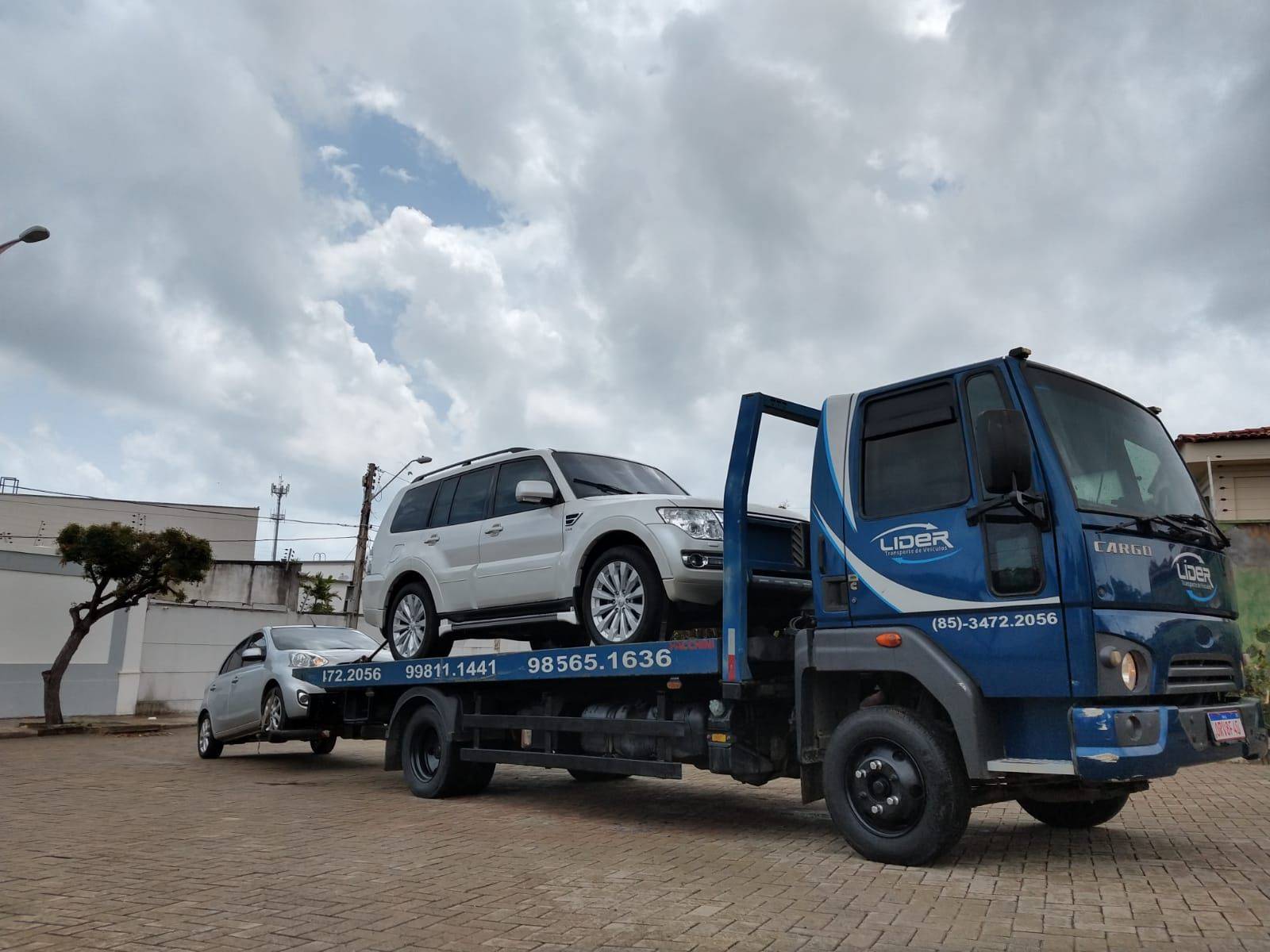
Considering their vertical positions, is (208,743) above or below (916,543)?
below

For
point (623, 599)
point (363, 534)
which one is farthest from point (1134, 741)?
point (363, 534)

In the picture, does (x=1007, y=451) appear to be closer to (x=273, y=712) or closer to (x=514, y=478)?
(x=514, y=478)

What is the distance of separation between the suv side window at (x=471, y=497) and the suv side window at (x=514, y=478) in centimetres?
15

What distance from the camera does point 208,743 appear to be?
537 inches

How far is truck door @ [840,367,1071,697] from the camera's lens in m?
5.37

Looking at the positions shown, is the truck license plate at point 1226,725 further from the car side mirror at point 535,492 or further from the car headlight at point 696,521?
the car side mirror at point 535,492

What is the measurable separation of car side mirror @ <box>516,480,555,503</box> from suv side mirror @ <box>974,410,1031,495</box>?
3668 millimetres

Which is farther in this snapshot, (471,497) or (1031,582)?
(471,497)

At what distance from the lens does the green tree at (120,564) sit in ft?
58.2

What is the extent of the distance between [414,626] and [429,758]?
4.03 ft

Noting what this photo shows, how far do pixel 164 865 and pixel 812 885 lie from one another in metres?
3.81

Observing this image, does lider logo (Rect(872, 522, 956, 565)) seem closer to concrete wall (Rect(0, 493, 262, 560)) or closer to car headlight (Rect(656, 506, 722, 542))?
car headlight (Rect(656, 506, 722, 542))

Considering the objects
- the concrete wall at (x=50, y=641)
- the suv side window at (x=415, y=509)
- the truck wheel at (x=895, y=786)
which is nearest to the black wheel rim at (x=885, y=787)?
the truck wheel at (x=895, y=786)

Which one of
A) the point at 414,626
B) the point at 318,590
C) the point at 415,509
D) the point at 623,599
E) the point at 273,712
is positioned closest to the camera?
the point at 623,599
